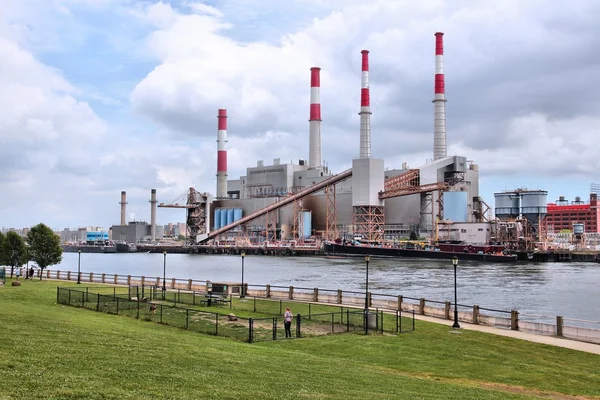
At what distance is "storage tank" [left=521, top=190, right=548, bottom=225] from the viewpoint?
14888 centimetres

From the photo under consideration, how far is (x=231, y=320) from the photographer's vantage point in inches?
1065

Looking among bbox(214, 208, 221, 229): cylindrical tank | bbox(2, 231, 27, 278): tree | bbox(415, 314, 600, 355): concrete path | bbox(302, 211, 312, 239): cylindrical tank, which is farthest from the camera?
bbox(214, 208, 221, 229): cylindrical tank

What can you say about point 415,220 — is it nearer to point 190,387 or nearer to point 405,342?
point 405,342

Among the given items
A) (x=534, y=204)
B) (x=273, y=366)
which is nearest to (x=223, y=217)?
(x=534, y=204)

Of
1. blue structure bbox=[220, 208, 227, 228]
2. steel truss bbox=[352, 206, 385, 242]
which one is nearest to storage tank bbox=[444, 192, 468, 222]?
steel truss bbox=[352, 206, 385, 242]

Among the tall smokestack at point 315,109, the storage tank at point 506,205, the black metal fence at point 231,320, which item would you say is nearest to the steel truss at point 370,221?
the tall smokestack at point 315,109

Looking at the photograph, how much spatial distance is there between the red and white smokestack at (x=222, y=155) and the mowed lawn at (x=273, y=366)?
158m

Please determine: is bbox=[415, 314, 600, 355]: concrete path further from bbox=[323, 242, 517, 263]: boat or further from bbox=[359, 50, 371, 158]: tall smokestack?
bbox=[359, 50, 371, 158]: tall smokestack

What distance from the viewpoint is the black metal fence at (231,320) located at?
2405cm

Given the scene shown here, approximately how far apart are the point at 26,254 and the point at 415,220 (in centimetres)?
11123

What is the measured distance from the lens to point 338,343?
23.3m

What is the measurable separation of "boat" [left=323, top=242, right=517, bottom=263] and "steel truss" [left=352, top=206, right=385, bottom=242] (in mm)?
5626

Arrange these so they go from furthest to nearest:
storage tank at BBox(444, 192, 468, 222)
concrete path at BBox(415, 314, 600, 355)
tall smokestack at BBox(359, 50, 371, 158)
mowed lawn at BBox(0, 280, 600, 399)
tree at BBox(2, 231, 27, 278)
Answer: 1. tall smokestack at BBox(359, 50, 371, 158)
2. storage tank at BBox(444, 192, 468, 222)
3. tree at BBox(2, 231, 27, 278)
4. concrete path at BBox(415, 314, 600, 355)
5. mowed lawn at BBox(0, 280, 600, 399)

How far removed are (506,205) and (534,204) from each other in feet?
21.4
